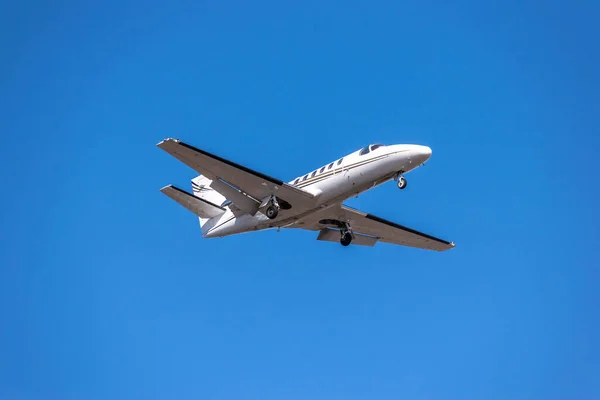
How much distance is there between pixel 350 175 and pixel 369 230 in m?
8.37

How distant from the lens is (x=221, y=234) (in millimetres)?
43250

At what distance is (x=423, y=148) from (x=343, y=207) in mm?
7737

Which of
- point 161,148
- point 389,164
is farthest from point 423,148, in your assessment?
point 161,148

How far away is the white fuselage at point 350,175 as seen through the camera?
37500 millimetres

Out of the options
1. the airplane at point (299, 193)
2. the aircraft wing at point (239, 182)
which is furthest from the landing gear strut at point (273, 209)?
the aircraft wing at point (239, 182)

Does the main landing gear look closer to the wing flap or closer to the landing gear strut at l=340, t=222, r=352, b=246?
the wing flap

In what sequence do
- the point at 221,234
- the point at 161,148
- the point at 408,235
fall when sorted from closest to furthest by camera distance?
the point at 161,148, the point at 221,234, the point at 408,235

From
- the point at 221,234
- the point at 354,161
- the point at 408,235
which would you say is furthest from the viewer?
the point at 408,235

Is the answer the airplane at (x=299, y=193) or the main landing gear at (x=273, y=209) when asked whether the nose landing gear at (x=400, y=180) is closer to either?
the airplane at (x=299, y=193)

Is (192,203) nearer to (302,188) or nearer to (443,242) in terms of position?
(302,188)

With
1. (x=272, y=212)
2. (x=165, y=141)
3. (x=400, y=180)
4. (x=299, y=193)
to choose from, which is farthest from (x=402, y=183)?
(x=165, y=141)

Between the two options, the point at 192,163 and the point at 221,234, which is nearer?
the point at 192,163

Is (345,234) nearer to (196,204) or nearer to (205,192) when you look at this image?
(196,204)

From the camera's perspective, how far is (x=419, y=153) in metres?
37.2
